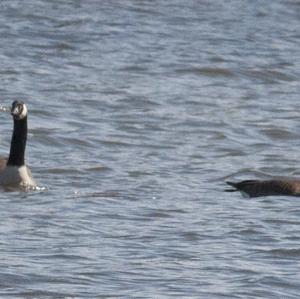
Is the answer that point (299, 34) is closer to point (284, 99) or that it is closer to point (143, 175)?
point (284, 99)

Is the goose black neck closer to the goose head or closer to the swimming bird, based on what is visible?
the goose head

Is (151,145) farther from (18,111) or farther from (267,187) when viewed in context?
(267,187)

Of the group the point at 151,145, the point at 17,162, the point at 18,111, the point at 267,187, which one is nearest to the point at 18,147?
the point at 17,162

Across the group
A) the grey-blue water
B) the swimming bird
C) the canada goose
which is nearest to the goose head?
the canada goose

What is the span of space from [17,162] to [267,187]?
213 centimetres

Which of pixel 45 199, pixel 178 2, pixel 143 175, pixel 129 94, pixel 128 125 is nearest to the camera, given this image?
pixel 45 199

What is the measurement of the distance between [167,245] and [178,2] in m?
14.9

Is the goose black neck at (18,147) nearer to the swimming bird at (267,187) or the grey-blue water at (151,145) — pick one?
the grey-blue water at (151,145)

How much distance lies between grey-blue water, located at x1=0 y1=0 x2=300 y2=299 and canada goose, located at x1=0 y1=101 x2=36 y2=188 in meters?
0.26

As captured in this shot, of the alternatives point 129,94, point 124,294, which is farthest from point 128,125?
point 124,294

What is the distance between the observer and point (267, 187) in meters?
12.8

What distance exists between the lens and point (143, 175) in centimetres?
1354

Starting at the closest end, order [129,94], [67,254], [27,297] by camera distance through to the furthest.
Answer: [27,297] → [67,254] → [129,94]

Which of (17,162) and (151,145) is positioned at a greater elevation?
(17,162)
